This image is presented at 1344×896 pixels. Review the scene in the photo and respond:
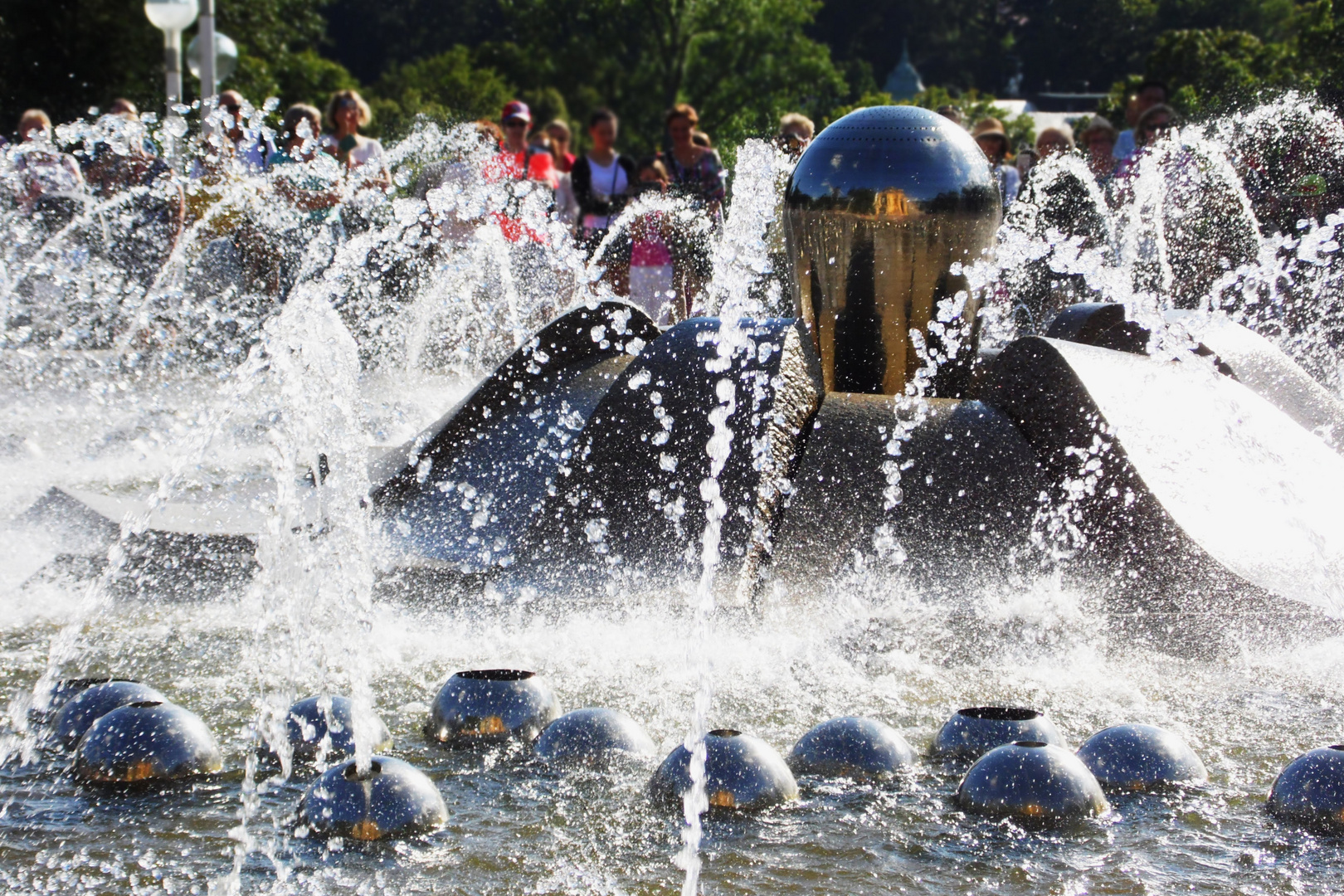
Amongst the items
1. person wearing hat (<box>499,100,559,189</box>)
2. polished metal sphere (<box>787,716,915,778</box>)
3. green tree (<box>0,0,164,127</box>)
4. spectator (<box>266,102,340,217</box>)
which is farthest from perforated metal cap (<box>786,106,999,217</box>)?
green tree (<box>0,0,164,127</box>)

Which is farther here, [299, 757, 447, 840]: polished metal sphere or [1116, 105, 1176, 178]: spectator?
[1116, 105, 1176, 178]: spectator

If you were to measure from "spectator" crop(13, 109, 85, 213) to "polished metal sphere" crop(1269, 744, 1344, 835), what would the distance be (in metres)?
10.7

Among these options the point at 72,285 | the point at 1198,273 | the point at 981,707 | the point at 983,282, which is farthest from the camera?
the point at 72,285

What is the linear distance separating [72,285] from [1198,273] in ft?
29.9

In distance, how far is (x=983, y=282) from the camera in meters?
6.14

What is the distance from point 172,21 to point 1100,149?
36.5ft

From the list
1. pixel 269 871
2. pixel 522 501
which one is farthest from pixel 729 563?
pixel 269 871

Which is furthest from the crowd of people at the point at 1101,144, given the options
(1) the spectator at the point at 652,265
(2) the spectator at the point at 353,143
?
(2) the spectator at the point at 353,143

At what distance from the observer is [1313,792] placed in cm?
333

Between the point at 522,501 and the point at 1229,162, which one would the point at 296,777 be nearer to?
the point at 522,501

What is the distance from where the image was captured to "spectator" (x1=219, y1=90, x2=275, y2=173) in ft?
36.1

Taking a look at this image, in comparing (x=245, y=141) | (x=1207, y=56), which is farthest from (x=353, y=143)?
(x=1207, y=56)

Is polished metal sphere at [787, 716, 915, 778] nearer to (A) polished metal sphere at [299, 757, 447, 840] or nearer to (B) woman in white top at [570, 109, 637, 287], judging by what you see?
(A) polished metal sphere at [299, 757, 447, 840]

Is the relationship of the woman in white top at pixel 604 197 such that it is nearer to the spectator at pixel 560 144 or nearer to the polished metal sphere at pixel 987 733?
the spectator at pixel 560 144
